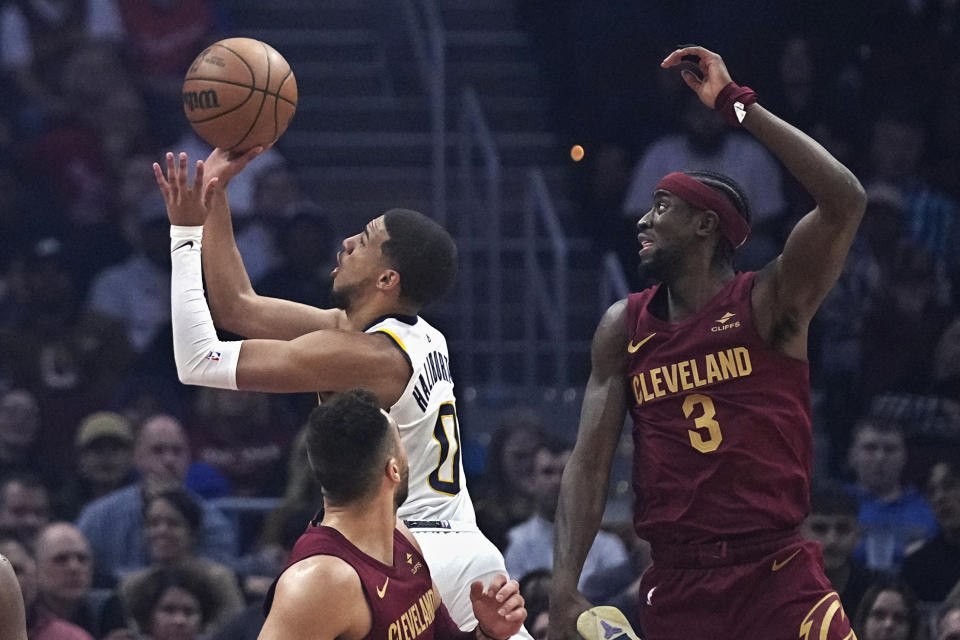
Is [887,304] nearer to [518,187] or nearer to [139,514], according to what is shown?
[518,187]

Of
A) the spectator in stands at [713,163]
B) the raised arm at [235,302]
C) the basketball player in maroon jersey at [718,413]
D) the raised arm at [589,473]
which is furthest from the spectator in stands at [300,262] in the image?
the basketball player in maroon jersey at [718,413]

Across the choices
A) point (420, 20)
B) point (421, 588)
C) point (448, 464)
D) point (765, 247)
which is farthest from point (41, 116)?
point (421, 588)

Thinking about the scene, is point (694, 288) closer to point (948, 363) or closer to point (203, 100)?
point (203, 100)

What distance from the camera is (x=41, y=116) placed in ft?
35.7

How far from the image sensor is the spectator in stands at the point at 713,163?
9.96 m

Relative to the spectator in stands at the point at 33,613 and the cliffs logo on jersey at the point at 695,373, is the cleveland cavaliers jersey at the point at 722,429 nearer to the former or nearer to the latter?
the cliffs logo on jersey at the point at 695,373

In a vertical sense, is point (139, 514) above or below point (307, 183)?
below

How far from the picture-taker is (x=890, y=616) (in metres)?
6.85

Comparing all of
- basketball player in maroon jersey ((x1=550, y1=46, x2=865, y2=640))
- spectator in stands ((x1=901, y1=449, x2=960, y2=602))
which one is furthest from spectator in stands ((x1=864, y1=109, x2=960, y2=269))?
basketball player in maroon jersey ((x1=550, y1=46, x2=865, y2=640))

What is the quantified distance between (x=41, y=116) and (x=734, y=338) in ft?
23.8

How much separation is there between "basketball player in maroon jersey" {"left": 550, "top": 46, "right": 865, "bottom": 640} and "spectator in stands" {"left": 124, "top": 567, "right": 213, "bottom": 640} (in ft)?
9.48

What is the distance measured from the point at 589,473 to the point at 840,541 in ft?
9.02

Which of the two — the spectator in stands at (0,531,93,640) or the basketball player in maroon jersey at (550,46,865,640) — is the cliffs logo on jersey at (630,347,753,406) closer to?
the basketball player in maroon jersey at (550,46,865,640)

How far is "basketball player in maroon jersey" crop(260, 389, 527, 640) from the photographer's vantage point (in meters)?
3.88
